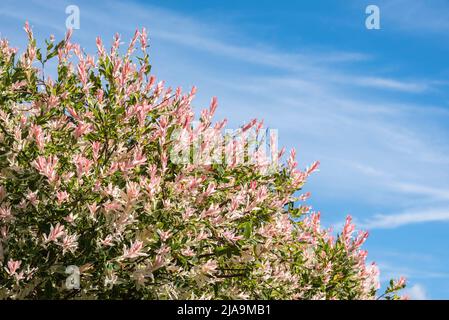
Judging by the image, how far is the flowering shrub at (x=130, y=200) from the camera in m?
A: 8.03

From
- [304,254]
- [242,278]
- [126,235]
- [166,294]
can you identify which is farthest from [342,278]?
[126,235]

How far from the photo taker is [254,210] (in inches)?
370

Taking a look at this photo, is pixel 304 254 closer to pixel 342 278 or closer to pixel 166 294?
pixel 342 278

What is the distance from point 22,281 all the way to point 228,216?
106 inches

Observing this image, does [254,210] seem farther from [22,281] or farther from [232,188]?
[22,281]

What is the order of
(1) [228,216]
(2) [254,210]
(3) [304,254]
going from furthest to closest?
(3) [304,254], (2) [254,210], (1) [228,216]

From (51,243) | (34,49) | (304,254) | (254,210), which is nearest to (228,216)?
(254,210)

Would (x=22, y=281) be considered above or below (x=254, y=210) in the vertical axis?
below

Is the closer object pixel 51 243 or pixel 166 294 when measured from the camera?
pixel 51 243

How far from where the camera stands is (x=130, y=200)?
25.0 ft

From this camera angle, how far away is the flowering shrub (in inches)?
316
